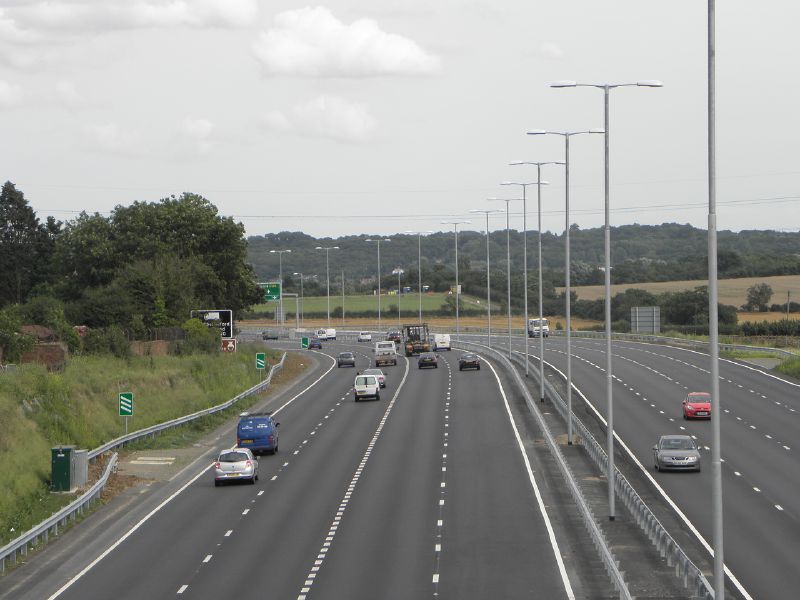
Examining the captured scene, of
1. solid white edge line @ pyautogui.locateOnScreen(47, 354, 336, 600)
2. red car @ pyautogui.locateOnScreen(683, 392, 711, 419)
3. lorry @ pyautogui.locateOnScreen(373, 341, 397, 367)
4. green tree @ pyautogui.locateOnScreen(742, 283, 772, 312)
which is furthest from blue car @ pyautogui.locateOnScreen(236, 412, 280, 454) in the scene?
green tree @ pyautogui.locateOnScreen(742, 283, 772, 312)

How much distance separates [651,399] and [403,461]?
2585 centimetres

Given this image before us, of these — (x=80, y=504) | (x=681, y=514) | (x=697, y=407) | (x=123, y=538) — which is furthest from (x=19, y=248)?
(x=681, y=514)

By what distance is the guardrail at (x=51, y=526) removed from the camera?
2871 centimetres

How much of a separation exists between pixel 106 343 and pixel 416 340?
48.8 m

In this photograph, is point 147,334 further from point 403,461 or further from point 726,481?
point 726,481

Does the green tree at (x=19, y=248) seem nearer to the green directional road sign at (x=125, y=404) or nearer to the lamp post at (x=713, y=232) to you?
the green directional road sign at (x=125, y=404)

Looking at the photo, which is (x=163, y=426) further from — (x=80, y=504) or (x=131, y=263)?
(x=131, y=263)

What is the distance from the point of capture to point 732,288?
16688 centimetres

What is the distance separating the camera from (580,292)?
7421 inches

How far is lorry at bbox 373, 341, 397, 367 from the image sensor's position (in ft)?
324

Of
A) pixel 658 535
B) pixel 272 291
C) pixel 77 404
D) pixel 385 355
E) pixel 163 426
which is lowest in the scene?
pixel 163 426

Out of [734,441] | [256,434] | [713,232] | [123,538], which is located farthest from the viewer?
[734,441]

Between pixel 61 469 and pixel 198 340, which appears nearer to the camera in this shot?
pixel 61 469

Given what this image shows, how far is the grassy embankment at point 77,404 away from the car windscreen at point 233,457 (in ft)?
18.2
